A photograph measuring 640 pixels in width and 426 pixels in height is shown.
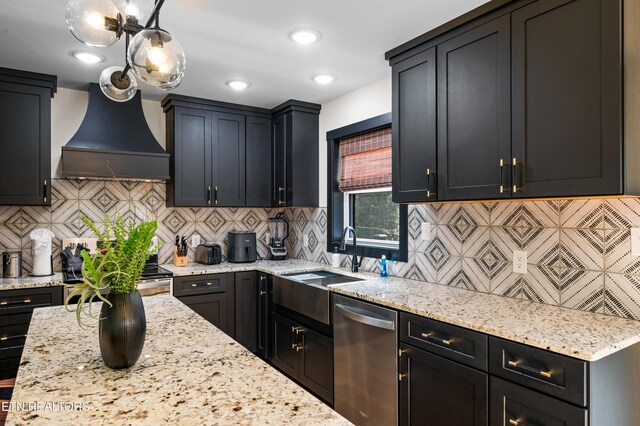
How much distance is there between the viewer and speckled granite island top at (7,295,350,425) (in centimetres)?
98

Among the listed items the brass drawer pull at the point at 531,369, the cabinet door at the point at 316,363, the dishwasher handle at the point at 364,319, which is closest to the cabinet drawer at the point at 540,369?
the brass drawer pull at the point at 531,369

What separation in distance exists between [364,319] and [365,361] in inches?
10.7

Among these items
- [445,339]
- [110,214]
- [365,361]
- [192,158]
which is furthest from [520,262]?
[110,214]

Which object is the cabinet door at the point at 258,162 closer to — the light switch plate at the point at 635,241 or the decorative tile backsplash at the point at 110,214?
the decorative tile backsplash at the point at 110,214

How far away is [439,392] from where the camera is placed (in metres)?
1.96

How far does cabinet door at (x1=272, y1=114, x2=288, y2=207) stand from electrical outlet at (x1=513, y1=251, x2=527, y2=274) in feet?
7.45

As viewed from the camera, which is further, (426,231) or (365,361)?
(426,231)

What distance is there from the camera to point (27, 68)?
3.02 meters

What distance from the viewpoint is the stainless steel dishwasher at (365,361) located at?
2.26 m

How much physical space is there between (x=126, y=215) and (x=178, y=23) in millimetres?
2088

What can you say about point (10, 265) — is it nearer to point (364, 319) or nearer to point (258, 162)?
point (258, 162)

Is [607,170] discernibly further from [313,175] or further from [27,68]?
[27,68]

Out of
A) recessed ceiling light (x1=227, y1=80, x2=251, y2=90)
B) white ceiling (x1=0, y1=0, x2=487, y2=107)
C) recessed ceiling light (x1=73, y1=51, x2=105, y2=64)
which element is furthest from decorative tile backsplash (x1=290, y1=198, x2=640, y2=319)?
recessed ceiling light (x1=73, y1=51, x2=105, y2=64)

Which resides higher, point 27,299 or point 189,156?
point 189,156
